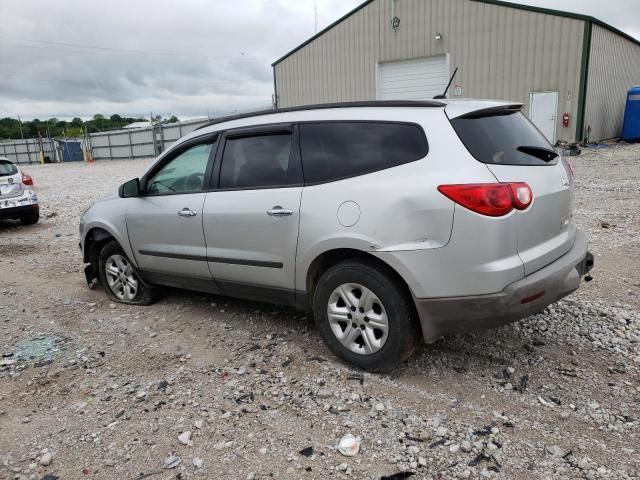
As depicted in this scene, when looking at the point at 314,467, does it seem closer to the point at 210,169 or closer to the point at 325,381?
the point at 325,381

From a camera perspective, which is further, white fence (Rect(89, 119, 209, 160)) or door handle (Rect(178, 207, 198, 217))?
white fence (Rect(89, 119, 209, 160))

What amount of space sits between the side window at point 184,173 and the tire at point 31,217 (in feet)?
21.9


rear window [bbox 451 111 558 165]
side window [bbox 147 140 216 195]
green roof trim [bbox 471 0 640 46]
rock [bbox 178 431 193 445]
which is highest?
green roof trim [bbox 471 0 640 46]

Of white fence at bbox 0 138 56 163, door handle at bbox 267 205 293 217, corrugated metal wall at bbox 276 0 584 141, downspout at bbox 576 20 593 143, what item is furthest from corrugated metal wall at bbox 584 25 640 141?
white fence at bbox 0 138 56 163

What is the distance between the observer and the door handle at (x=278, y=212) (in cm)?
350

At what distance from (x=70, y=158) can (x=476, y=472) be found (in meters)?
44.3

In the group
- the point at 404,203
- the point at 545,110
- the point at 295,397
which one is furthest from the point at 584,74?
the point at 295,397

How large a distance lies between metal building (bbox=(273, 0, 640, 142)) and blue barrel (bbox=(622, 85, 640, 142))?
86cm

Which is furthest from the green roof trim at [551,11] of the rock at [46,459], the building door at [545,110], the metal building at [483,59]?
the rock at [46,459]

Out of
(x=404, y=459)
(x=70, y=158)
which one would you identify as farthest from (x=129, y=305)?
(x=70, y=158)

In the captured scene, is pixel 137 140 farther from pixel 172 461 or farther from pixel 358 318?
pixel 172 461

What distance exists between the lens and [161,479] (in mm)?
2521

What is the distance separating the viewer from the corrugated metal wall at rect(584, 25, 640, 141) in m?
17.3

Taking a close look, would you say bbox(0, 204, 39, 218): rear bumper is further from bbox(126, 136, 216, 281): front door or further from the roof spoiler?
the roof spoiler
